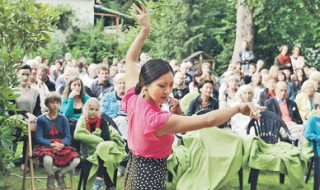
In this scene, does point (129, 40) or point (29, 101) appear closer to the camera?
point (29, 101)

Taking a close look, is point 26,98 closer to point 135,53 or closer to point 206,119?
point 135,53

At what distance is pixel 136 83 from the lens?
513 centimetres

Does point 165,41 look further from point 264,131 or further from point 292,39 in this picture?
point 264,131

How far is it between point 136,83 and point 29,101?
5157mm

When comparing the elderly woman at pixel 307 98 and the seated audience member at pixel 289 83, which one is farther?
the seated audience member at pixel 289 83

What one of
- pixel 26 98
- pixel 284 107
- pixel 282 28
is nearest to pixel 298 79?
pixel 284 107

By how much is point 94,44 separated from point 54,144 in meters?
23.2

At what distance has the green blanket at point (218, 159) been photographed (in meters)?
8.90

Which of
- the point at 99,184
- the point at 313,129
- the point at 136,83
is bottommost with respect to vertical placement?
the point at 99,184

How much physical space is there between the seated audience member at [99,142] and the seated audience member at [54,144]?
20cm

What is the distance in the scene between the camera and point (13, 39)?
776 centimetres

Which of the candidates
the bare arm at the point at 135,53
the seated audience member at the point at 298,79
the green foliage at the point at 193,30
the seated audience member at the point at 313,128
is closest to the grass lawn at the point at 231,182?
the seated audience member at the point at 313,128

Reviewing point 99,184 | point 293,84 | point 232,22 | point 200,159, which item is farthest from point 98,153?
point 232,22

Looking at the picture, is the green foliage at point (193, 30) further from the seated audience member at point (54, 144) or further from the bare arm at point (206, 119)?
the bare arm at point (206, 119)
